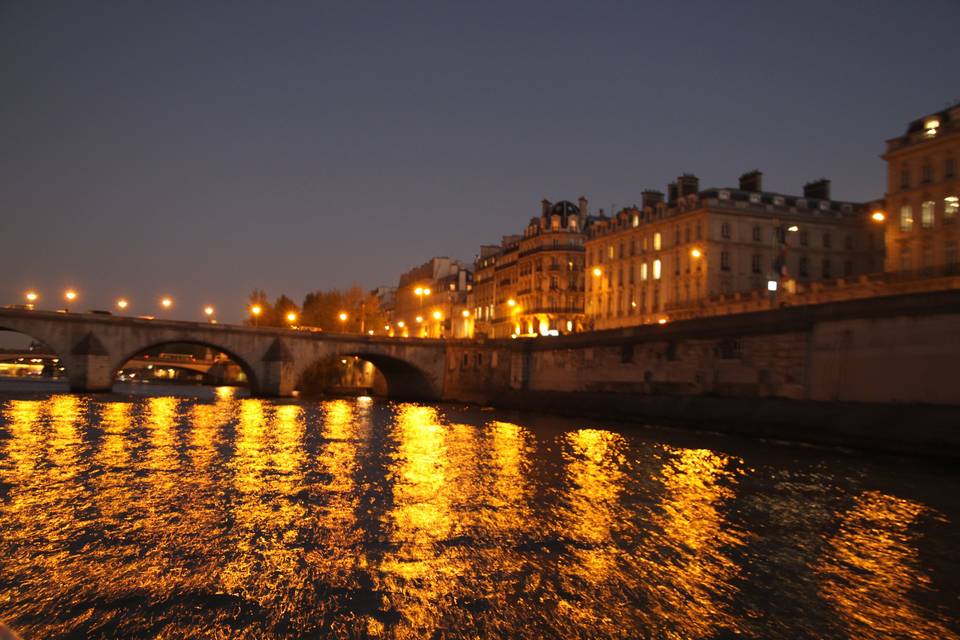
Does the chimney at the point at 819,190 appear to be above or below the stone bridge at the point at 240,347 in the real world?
above

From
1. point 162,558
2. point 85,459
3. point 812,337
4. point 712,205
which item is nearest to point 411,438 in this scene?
point 85,459

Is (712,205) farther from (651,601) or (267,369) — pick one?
(651,601)

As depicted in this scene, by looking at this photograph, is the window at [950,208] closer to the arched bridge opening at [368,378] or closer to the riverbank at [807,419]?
the riverbank at [807,419]

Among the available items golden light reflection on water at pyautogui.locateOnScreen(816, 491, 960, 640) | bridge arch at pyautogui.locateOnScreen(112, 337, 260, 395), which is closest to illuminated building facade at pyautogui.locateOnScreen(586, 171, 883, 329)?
bridge arch at pyautogui.locateOnScreen(112, 337, 260, 395)

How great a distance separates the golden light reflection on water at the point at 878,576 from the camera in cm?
1113

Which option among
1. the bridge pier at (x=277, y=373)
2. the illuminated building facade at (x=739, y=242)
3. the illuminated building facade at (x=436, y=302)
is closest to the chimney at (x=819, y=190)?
the illuminated building facade at (x=739, y=242)

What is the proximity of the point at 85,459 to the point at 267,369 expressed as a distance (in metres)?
51.8

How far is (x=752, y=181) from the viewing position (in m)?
79.2

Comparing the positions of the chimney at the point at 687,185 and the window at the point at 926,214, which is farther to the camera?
the chimney at the point at 687,185

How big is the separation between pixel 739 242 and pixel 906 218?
16.3 metres

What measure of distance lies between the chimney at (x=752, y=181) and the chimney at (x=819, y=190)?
552 cm

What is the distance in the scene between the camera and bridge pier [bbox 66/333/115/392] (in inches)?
2566

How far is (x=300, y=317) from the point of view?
122750 mm

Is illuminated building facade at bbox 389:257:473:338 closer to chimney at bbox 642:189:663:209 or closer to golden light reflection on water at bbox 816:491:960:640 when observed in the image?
chimney at bbox 642:189:663:209
